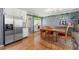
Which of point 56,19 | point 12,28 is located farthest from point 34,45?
point 56,19

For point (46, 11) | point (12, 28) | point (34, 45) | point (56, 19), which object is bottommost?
point (34, 45)

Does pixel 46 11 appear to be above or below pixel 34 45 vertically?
above

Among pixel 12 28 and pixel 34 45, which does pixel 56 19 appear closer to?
pixel 34 45

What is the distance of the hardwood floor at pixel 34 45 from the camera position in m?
2.50

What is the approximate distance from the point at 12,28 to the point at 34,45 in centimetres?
71

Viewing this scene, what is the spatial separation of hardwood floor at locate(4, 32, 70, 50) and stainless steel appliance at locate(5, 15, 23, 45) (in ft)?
0.50

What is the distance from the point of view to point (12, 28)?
8.32ft

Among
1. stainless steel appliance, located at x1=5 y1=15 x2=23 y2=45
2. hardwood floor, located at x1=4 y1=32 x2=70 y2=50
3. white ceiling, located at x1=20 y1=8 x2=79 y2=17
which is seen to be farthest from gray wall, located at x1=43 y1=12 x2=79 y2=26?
stainless steel appliance, located at x1=5 y1=15 x2=23 y2=45

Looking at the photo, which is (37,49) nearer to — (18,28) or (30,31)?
(30,31)

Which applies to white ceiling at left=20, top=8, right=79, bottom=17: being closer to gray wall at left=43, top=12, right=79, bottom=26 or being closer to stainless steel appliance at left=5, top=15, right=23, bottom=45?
gray wall at left=43, top=12, right=79, bottom=26

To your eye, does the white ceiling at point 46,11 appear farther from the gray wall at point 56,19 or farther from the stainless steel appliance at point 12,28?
the stainless steel appliance at point 12,28

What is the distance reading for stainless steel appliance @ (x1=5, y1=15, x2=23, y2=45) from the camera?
2.47 meters

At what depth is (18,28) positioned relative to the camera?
2578 mm

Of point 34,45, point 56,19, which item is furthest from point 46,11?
point 34,45
